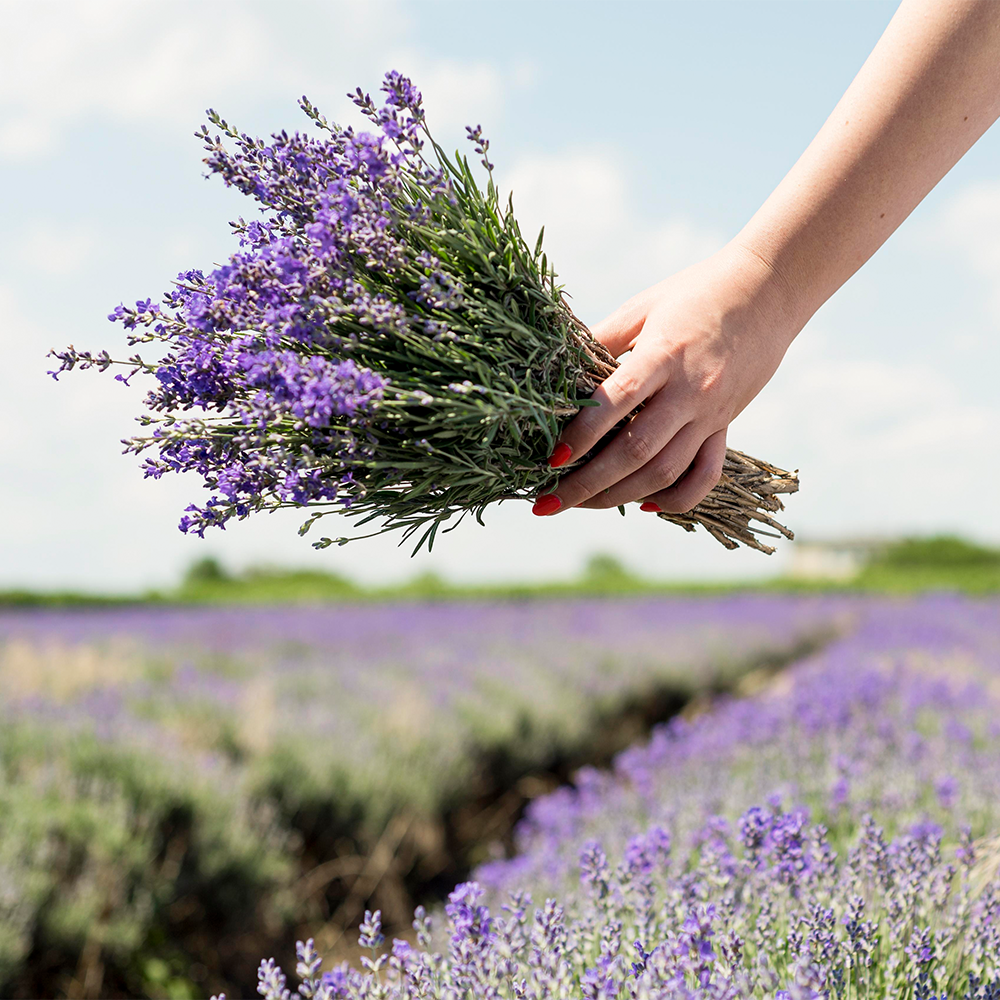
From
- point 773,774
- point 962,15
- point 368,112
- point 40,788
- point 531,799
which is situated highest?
point 962,15

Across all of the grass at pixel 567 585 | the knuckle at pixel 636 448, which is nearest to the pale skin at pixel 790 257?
the knuckle at pixel 636 448

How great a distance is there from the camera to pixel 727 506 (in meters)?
2.03

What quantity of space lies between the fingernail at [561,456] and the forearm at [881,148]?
1.64ft

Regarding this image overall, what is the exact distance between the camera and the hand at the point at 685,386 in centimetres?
154

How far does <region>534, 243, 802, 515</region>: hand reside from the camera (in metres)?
1.54

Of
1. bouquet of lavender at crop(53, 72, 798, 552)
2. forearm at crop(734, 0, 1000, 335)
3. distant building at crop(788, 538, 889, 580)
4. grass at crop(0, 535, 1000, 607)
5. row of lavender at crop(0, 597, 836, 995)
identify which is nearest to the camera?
bouquet of lavender at crop(53, 72, 798, 552)

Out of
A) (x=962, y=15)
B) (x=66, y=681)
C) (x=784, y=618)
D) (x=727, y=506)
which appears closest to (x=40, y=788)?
(x=66, y=681)

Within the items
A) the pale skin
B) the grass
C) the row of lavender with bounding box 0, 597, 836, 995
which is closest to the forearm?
the pale skin

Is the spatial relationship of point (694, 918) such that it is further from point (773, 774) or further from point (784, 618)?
point (784, 618)

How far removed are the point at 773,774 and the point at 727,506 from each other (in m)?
1.28

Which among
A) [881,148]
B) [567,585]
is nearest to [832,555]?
[567,585]

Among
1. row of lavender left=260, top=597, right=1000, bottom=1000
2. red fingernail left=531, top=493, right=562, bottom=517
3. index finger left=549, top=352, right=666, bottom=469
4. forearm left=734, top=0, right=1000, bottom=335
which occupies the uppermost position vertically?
forearm left=734, top=0, right=1000, bottom=335

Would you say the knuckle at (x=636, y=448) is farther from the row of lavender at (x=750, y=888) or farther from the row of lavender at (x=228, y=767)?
the row of lavender at (x=228, y=767)

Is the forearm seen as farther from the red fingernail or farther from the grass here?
the grass
